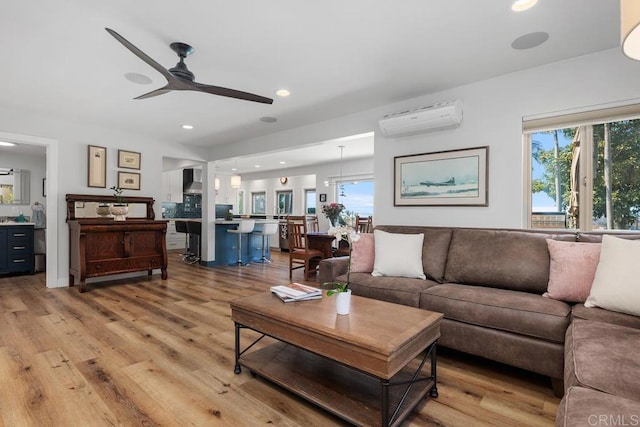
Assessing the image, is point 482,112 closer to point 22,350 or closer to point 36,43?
point 36,43

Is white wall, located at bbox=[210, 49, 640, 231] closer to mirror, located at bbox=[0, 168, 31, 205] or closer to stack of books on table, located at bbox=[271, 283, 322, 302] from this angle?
stack of books on table, located at bbox=[271, 283, 322, 302]

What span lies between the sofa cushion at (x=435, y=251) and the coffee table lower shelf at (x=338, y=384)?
3.27ft

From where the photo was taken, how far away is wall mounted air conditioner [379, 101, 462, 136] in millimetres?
3100

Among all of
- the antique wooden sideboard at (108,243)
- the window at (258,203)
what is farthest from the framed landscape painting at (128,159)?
the window at (258,203)

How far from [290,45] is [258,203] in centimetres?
814

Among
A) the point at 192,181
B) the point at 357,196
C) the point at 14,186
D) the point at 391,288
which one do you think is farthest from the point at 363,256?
the point at 14,186

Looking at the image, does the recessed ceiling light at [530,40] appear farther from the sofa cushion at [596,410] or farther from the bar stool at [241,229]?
the bar stool at [241,229]

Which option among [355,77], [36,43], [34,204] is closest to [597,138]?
Result: [355,77]

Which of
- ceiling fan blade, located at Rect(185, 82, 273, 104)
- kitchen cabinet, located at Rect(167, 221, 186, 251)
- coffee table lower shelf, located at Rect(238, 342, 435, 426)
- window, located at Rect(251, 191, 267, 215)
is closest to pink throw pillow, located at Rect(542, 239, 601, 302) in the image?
coffee table lower shelf, located at Rect(238, 342, 435, 426)

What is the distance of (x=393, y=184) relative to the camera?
145 inches

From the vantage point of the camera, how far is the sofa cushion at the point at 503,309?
189 centimetres

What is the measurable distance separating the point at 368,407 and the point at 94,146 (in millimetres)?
5124

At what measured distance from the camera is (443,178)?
333 cm

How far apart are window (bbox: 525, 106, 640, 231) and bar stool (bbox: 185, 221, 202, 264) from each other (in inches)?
226
